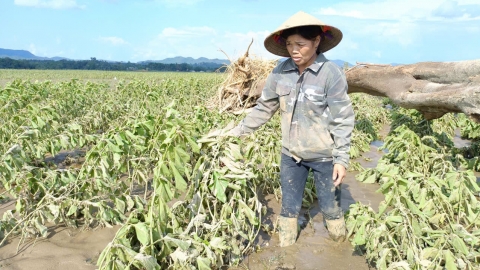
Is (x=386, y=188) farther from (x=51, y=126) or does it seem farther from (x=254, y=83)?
(x=254, y=83)

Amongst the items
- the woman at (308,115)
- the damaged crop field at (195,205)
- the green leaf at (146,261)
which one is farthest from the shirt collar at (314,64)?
the green leaf at (146,261)

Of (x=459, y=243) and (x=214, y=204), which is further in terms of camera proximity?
(x=214, y=204)

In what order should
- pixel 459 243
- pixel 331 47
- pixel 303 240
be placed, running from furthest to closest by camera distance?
pixel 303 240 → pixel 331 47 → pixel 459 243

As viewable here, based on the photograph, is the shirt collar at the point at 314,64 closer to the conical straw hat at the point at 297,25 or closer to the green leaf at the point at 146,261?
the conical straw hat at the point at 297,25

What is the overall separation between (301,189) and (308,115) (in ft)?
2.13

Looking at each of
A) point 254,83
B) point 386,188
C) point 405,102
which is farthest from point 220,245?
point 254,83

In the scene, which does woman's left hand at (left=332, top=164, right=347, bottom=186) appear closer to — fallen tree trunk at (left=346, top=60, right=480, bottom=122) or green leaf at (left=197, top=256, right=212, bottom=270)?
green leaf at (left=197, top=256, right=212, bottom=270)


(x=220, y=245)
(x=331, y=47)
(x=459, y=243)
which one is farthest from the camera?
(x=331, y=47)

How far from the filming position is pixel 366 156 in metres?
5.90

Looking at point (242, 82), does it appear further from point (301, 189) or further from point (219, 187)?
point (219, 187)

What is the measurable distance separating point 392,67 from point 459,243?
12.0 feet

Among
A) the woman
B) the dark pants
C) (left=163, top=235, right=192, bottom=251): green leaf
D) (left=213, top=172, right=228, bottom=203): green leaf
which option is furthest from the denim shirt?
(left=163, top=235, right=192, bottom=251): green leaf

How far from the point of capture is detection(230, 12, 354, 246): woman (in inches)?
102

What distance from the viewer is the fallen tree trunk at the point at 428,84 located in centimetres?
407
